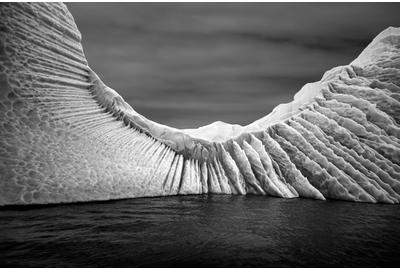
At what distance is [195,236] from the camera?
10.6 feet

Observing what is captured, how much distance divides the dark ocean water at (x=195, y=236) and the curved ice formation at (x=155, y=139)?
84cm

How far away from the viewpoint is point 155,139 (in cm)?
722

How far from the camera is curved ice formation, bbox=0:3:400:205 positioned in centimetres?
496

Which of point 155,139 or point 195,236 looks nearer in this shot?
point 195,236

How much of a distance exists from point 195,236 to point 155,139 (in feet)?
14.1

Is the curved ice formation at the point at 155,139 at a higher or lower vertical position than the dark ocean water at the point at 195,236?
higher

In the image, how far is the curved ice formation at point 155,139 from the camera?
4.96m

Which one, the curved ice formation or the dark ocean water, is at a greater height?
the curved ice formation

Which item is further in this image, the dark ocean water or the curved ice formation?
the curved ice formation

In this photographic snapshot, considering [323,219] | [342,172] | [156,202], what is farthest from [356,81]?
[156,202]

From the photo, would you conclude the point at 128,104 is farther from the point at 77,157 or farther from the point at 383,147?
the point at 383,147

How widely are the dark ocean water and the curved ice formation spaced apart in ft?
2.75

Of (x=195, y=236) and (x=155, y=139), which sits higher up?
(x=155, y=139)

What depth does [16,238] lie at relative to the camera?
2881 millimetres
